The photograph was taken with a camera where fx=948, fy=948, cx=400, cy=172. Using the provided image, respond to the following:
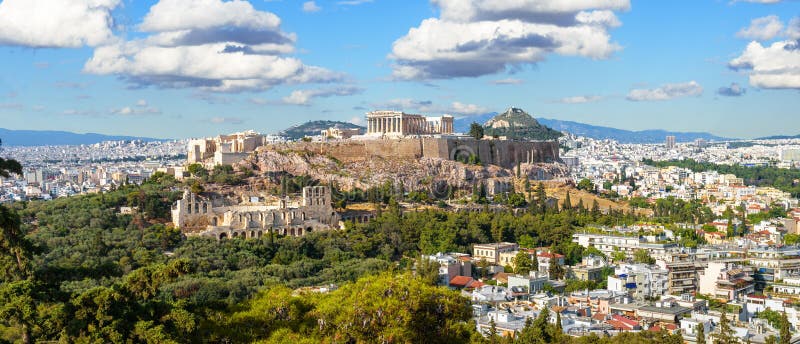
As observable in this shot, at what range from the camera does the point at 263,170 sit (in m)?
46.8

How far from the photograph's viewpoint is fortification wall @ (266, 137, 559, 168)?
170 feet

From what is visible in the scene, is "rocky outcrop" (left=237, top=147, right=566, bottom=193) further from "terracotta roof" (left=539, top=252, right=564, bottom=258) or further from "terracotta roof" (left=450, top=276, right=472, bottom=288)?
"terracotta roof" (left=450, top=276, right=472, bottom=288)

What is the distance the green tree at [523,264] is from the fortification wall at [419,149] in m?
17.7

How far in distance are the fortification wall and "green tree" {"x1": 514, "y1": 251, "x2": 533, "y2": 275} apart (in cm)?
1774

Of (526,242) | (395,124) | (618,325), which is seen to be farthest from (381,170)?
(618,325)

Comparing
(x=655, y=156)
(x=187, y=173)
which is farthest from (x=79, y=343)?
(x=655, y=156)

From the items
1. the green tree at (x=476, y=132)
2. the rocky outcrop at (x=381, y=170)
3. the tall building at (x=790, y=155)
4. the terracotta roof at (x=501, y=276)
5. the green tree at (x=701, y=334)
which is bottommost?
the terracotta roof at (x=501, y=276)

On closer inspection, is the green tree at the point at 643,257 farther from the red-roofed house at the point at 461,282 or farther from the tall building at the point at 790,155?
the tall building at the point at 790,155

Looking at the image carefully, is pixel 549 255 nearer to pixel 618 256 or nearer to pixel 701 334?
pixel 618 256

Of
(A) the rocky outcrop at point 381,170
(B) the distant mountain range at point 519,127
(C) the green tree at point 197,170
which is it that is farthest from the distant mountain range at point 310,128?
(C) the green tree at point 197,170

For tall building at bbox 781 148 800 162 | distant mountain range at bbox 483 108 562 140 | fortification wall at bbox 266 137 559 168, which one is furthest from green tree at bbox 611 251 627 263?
tall building at bbox 781 148 800 162

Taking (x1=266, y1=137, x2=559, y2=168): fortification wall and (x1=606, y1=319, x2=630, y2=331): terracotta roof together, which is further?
(x1=266, y1=137, x2=559, y2=168): fortification wall

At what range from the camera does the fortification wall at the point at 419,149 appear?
170 feet

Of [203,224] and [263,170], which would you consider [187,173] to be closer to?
[263,170]
